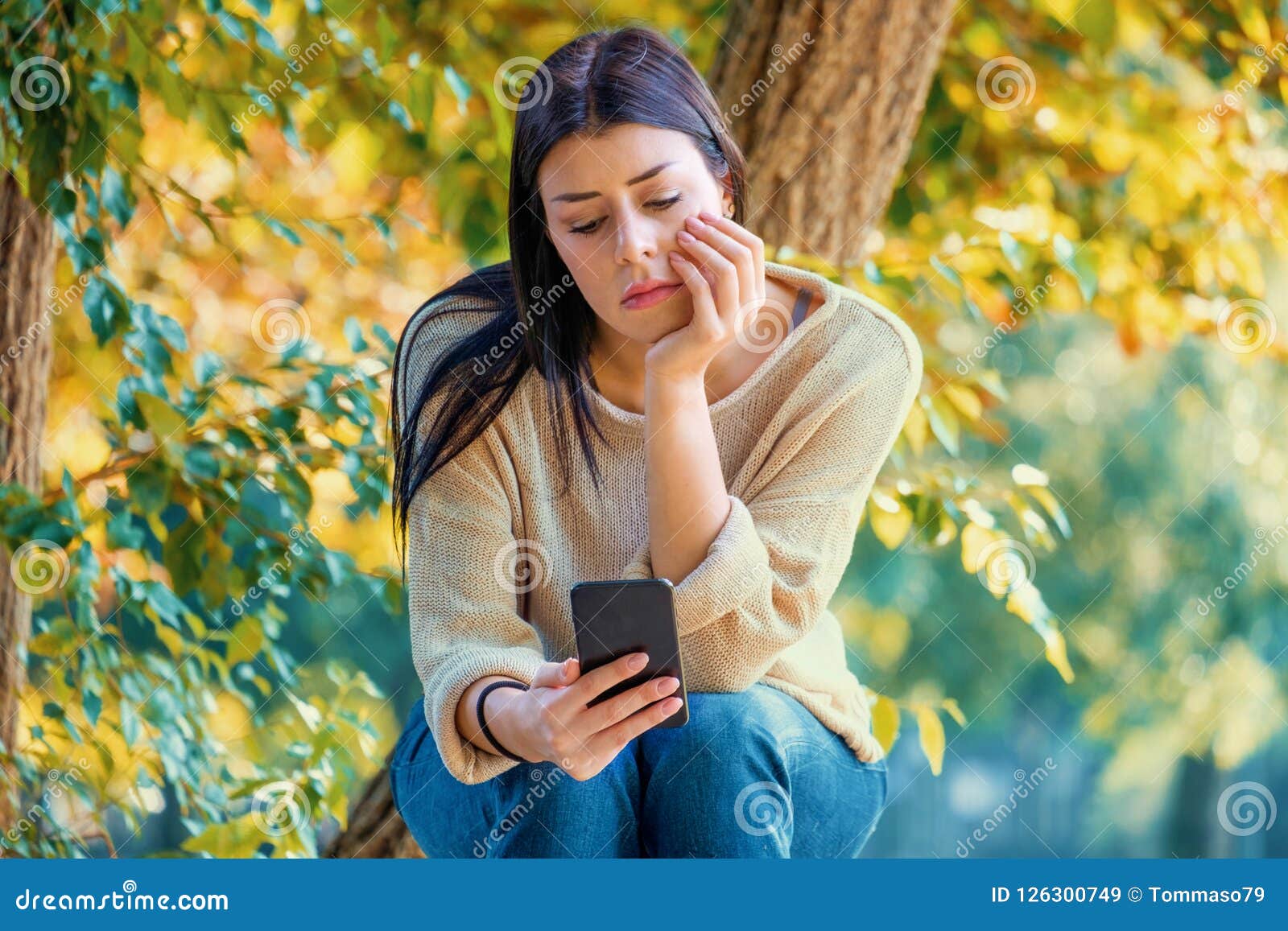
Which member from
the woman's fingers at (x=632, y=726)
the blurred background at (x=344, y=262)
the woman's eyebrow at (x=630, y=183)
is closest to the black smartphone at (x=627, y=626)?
the woman's fingers at (x=632, y=726)

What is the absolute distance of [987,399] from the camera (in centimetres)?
405

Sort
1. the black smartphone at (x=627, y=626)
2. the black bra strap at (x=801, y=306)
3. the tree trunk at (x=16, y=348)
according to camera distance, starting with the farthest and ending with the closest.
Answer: the tree trunk at (x=16, y=348), the black bra strap at (x=801, y=306), the black smartphone at (x=627, y=626)

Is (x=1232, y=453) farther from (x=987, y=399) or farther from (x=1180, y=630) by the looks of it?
(x=987, y=399)

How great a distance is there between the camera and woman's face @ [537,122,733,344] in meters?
1.94

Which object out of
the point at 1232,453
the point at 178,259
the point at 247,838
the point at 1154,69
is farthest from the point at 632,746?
the point at 1232,453

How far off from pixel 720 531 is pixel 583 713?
13.2 inches

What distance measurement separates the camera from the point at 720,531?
189 centimetres

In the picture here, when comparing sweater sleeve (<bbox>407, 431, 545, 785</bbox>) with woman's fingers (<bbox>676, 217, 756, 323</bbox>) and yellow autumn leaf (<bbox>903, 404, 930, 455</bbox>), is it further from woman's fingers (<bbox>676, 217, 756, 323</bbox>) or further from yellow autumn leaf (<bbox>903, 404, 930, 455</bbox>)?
yellow autumn leaf (<bbox>903, 404, 930, 455</bbox>)

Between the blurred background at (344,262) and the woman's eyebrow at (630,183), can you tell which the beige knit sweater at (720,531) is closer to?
the woman's eyebrow at (630,183)

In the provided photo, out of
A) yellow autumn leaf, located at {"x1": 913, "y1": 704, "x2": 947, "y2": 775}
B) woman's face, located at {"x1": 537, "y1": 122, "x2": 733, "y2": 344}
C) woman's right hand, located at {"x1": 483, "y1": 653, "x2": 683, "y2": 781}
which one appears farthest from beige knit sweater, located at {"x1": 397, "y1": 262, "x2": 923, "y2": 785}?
yellow autumn leaf, located at {"x1": 913, "y1": 704, "x2": 947, "y2": 775}

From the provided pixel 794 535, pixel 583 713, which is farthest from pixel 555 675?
pixel 794 535

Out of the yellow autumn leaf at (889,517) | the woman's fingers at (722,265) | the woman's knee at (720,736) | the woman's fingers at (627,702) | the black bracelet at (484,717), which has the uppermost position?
the woman's fingers at (722,265)

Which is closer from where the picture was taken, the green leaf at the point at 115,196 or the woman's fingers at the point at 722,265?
the woman's fingers at the point at 722,265

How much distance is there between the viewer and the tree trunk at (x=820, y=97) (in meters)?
3.07
